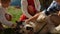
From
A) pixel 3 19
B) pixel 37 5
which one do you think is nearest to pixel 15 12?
pixel 37 5

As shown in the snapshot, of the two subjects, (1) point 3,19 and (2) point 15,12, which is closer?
(1) point 3,19

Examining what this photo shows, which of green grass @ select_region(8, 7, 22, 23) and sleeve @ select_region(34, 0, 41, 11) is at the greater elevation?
sleeve @ select_region(34, 0, 41, 11)

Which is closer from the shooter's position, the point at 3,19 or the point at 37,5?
the point at 3,19

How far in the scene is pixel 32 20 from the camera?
3.23 ft

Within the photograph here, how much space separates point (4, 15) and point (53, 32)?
0.30 m

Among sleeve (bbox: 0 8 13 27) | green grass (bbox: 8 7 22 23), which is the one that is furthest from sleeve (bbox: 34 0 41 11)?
sleeve (bbox: 0 8 13 27)

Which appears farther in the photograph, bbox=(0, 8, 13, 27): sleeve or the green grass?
the green grass

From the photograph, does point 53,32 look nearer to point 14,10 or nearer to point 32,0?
point 32,0

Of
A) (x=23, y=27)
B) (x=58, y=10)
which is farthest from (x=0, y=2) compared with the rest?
(x=58, y=10)

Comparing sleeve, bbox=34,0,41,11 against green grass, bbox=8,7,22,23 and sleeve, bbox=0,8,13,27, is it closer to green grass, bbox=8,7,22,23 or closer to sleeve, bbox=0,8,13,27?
green grass, bbox=8,7,22,23

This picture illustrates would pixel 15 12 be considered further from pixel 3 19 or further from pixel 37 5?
pixel 3 19

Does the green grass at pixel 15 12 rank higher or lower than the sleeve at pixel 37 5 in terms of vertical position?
lower

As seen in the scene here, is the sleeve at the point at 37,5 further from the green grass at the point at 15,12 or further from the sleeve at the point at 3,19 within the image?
the sleeve at the point at 3,19

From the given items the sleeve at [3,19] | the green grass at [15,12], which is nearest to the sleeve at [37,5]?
the green grass at [15,12]
